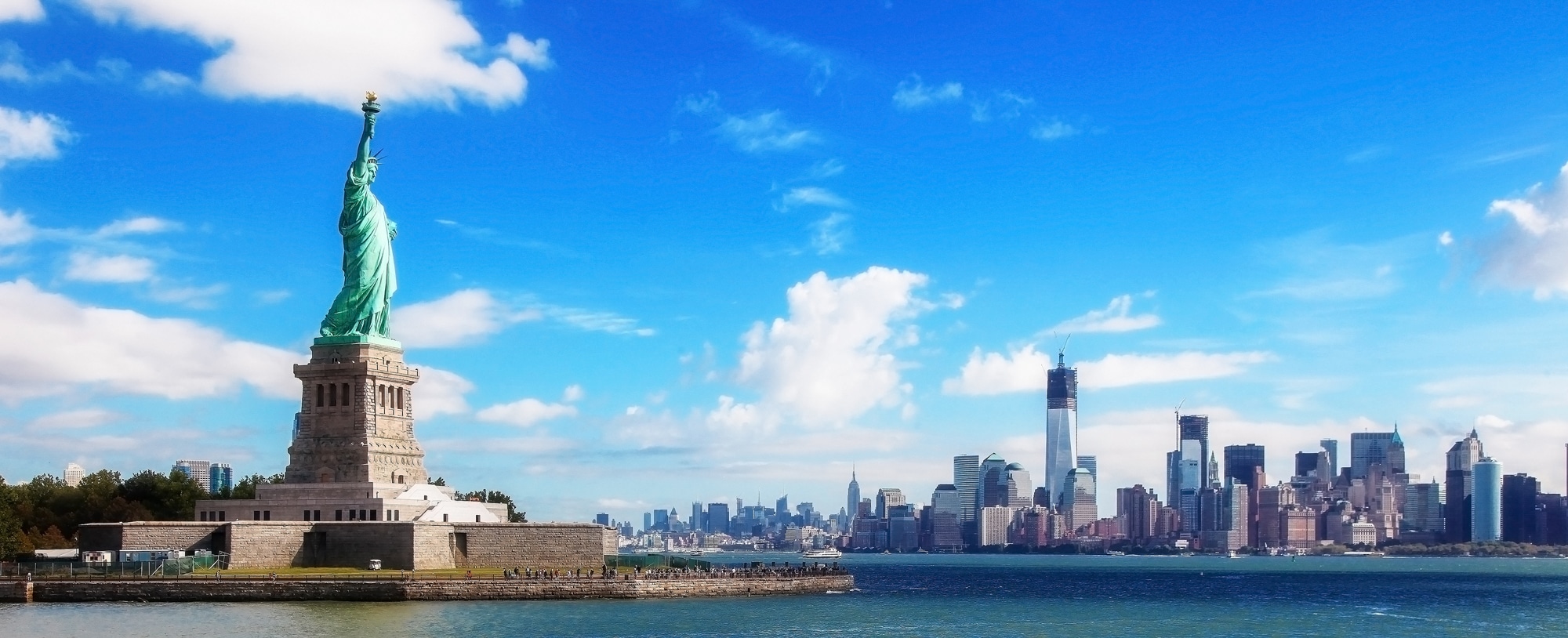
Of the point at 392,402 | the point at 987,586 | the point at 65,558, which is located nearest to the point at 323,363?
the point at 392,402

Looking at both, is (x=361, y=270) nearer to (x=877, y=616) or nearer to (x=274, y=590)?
(x=274, y=590)

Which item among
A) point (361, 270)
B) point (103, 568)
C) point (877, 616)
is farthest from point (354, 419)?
point (877, 616)

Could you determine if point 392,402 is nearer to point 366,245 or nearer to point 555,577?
point 366,245

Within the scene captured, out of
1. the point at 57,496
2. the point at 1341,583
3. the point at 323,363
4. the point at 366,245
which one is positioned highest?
the point at 366,245

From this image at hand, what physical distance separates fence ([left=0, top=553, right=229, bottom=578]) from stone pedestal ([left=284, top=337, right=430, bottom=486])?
12.9 metres

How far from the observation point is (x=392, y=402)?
354ft

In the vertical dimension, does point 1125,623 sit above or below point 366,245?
below

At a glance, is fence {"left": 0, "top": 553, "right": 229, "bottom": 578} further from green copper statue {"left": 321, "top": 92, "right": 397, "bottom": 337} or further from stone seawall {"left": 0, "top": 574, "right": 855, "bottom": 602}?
green copper statue {"left": 321, "top": 92, "right": 397, "bottom": 337}

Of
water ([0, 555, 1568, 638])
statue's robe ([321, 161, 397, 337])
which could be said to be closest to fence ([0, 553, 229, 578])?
water ([0, 555, 1568, 638])

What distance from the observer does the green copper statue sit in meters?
108

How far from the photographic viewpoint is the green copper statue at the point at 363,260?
10806 cm

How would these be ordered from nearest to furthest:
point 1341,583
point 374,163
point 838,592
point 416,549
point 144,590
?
point 144,590 < point 416,549 < point 374,163 < point 838,592 < point 1341,583

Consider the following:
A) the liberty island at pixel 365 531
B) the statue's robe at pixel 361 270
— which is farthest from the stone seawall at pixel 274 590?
the statue's robe at pixel 361 270

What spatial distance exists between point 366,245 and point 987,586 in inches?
2970
